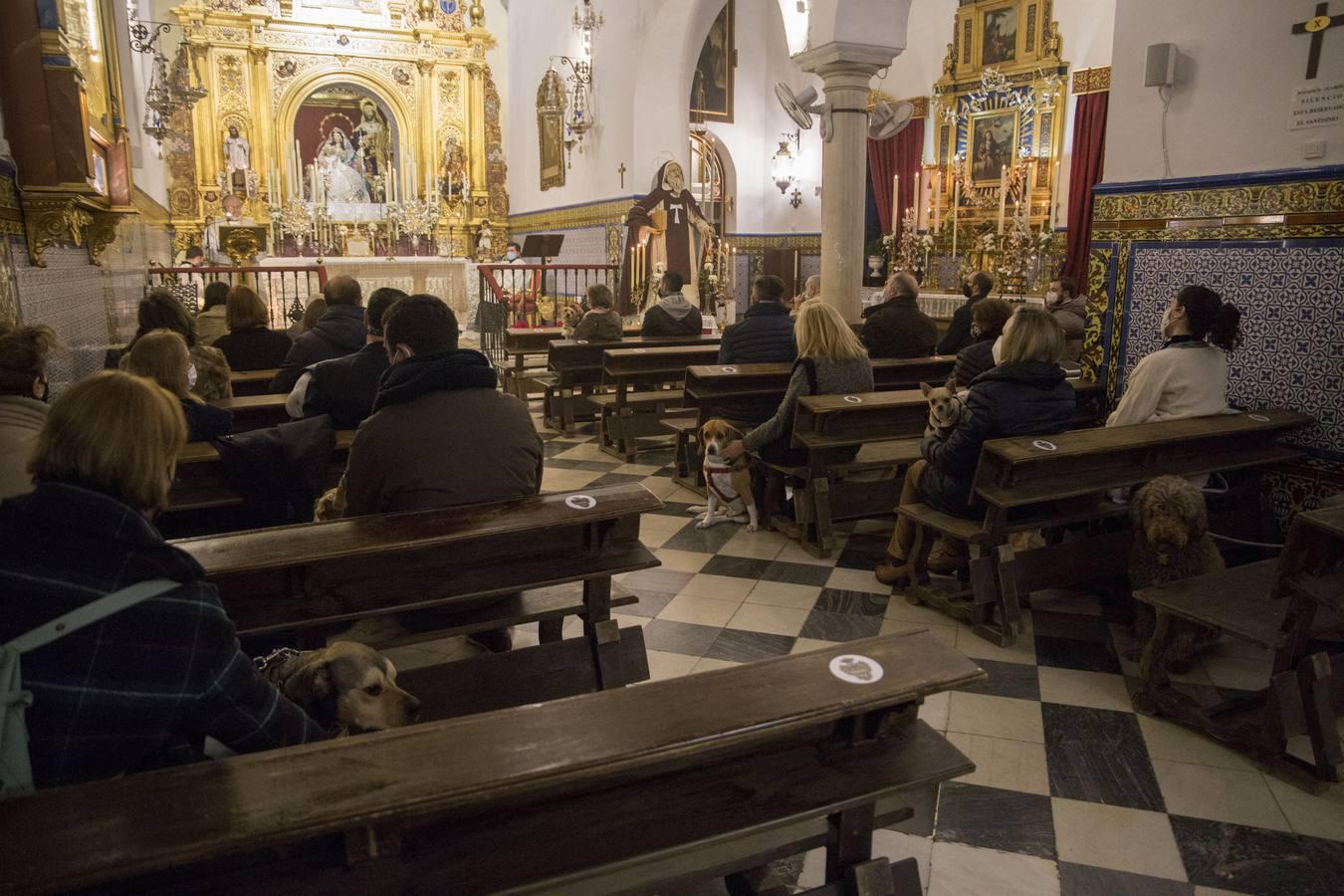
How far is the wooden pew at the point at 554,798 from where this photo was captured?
1332mm

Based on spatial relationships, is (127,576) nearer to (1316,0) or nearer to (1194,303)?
(1194,303)

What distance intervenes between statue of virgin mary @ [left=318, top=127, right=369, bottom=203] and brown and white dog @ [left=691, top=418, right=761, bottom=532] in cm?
1442

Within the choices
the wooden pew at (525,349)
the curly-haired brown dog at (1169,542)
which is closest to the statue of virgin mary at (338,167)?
the wooden pew at (525,349)

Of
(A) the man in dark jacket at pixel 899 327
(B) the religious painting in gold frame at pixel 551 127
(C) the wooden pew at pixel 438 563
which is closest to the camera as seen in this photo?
(C) the wooden pew at pixel 438 563

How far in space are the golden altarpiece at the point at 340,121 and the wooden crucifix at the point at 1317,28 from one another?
14809mm

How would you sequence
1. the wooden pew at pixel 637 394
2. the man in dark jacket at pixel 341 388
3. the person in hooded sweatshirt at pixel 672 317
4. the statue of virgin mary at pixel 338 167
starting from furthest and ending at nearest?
1. the statue of virgin mary at pixel 338 167
2. the person in hooded sweatshirt at pixel 672 317
3. the wooden pew at pixel 637 394
4. the man in dark jacket at pixel 341 388

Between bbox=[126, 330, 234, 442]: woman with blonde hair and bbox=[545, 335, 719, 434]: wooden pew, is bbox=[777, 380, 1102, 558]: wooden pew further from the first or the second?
bbox=[545, 335, 719, 434]: wooden pew

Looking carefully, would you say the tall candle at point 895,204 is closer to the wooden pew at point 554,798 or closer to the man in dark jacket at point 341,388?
the man in dark jacket at point 341,388

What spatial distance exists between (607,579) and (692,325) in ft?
18.3

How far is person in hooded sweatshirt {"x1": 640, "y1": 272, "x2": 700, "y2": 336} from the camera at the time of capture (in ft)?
27.1

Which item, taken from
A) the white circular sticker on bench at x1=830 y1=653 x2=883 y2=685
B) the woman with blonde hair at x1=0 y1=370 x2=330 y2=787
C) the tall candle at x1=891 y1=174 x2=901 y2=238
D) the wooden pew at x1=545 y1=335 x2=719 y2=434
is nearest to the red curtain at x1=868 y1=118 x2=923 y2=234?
the tall candle at x1=891 y1=174 x2=901 y2=238

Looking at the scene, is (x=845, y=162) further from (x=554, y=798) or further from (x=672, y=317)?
(x=554, y=798)

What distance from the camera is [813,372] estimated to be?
4.96 meters

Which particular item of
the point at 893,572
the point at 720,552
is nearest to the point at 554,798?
the point at 893,572
